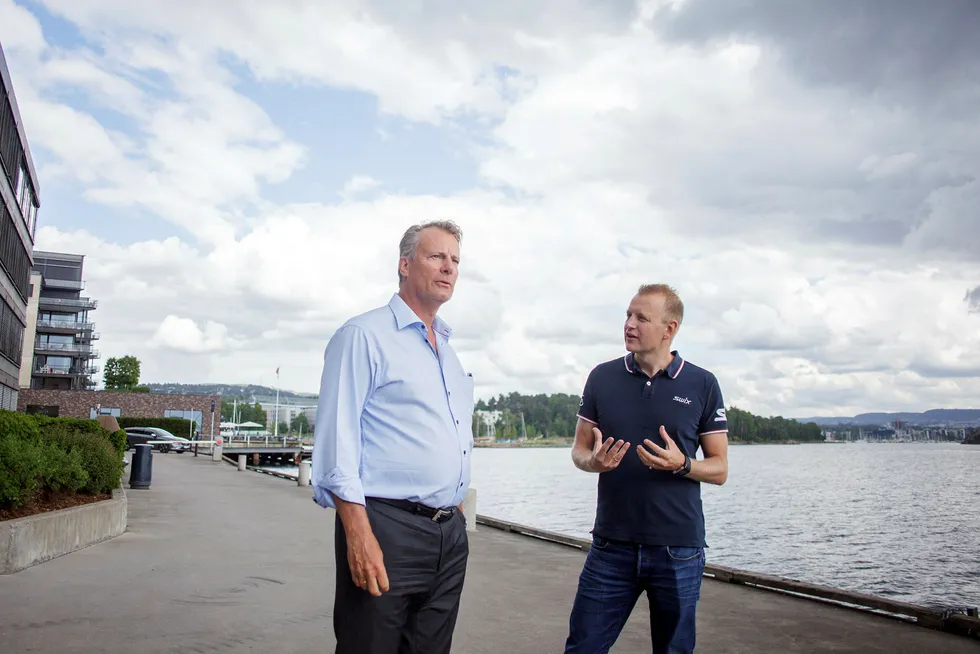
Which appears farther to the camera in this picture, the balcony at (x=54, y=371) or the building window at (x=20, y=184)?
the balcony at (x=54, y=371)

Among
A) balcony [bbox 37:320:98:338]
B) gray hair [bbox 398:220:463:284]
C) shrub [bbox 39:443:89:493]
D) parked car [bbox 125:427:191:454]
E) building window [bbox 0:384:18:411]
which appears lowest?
parked car [bbox 125:427:191:454]

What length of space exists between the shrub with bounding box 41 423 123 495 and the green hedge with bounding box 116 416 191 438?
66.2 m

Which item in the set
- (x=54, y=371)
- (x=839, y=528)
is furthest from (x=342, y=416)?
(x=54, y=371)

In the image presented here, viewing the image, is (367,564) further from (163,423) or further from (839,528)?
(163,423)

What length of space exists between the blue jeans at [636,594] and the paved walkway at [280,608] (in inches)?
103

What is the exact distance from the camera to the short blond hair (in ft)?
12.7

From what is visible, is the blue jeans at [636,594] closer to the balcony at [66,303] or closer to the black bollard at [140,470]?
the black bollard at [140,470]

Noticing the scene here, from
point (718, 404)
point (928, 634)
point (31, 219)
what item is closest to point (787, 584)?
point (928, 634)

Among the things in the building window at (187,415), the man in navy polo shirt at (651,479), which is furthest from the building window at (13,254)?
the man in navy polo shirt at (651,479)

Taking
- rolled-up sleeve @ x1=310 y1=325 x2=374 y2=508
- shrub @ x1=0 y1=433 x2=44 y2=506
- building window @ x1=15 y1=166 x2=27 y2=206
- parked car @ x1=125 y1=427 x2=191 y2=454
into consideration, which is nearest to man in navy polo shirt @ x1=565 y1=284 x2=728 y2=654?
rolled-up sleeve @ x1=310 y1=325 x2=374 y2=508

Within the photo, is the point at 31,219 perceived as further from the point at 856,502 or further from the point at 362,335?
the point at 362,335

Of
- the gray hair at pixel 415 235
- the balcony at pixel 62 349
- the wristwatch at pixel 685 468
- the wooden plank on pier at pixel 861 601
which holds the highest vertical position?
the balcony at pixel 62 349

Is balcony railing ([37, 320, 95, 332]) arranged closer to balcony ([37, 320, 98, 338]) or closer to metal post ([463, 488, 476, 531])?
balcony ([37, 320, 98, 338])

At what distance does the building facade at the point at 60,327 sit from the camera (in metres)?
99.1
